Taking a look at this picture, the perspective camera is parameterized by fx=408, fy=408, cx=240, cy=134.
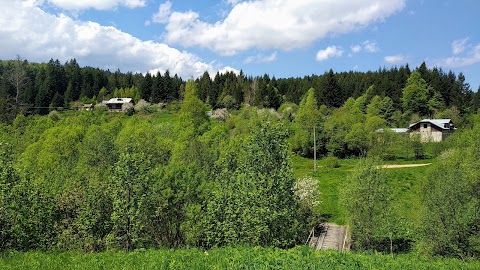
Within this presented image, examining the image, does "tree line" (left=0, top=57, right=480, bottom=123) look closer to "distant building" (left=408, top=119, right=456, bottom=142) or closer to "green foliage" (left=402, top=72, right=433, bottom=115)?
"green foliage" (left=402, top=72, right=433, bottom=115)

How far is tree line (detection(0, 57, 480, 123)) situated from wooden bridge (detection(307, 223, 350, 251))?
83.8m

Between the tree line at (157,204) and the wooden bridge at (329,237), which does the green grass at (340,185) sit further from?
the tree line at (157,204)

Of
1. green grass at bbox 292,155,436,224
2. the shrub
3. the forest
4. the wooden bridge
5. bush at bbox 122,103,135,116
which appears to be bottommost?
the wooden bridge

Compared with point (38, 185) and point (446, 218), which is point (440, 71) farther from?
point (38, 185)

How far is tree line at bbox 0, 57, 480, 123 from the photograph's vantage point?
130 metres

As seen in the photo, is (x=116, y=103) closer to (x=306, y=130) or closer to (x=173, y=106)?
(x=173, y=106)

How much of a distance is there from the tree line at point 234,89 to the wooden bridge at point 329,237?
3300 inches

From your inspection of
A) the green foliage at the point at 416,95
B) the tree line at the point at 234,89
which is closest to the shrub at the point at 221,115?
the tree line at the point at 234,89

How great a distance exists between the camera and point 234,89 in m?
144

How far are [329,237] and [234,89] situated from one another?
103916 millimetres

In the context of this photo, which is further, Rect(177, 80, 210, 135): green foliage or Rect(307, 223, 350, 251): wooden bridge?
Rect(177, 80, 210, 135): green foliage

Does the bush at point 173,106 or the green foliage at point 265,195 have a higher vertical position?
the bush at point 173,106

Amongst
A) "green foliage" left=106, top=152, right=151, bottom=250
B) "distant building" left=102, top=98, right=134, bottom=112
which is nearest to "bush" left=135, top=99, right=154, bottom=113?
"distant building" left=102, top=98, right=134, bottom=112

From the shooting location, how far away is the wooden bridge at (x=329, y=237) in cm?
4178
